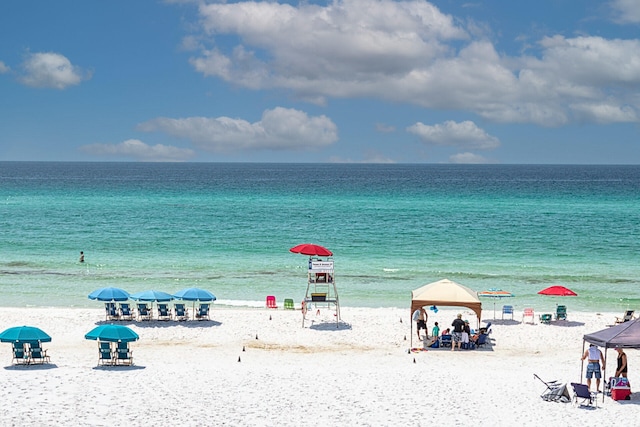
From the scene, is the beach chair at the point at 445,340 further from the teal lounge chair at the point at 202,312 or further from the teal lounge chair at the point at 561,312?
the teal lounge chair at the point at 202,312

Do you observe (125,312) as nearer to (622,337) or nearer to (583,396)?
(583,396)

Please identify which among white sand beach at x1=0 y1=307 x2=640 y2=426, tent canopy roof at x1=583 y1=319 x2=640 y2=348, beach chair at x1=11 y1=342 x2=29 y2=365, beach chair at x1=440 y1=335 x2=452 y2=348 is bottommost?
white sand beach at x1=0 y1=307 x2=640 y2=426

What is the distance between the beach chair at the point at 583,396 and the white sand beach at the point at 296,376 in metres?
0.23

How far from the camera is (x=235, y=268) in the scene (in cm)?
4222

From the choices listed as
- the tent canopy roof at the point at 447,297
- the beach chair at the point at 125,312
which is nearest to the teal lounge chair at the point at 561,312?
the tent canopy roof at the point at 447,297

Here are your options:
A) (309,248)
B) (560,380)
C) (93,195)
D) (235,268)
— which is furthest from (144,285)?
(93,195)

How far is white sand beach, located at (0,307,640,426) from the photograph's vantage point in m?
16.1

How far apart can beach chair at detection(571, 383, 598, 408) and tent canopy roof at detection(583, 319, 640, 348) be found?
1.16 m

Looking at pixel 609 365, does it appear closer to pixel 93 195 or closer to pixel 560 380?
pixel 560 380

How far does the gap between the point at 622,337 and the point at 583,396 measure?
171 centimetres

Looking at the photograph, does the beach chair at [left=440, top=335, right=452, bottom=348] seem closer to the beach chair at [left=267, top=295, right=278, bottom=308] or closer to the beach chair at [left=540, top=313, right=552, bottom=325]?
the beach chair at [left=540, top=313, right=552, bottom=325]

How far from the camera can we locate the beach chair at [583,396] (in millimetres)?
16914

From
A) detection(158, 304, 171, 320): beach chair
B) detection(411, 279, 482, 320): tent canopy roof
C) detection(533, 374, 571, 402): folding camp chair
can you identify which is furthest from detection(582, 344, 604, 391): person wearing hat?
detection(158, 304, 171, 320): beach chair

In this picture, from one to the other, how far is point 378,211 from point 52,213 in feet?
115
